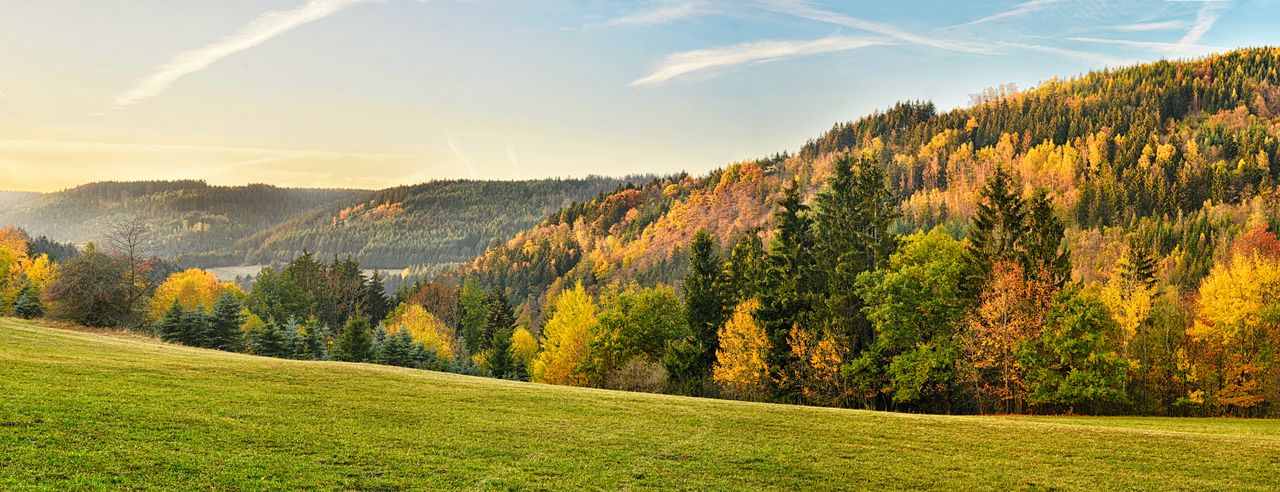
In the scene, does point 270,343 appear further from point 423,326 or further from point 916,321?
point 916,321

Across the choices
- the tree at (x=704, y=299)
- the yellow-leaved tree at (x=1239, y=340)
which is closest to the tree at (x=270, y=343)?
the tree at (x=704, y=299)

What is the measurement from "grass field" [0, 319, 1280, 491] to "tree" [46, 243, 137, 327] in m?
38.6

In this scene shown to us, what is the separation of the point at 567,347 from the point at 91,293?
45.4 m

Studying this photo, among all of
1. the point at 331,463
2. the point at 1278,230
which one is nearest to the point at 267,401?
the point at 331,463

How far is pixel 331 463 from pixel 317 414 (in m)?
6.49

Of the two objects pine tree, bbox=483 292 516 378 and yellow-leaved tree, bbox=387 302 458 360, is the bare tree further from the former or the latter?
pine tree, bbox=483 292 516 378

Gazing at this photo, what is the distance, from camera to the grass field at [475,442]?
1789 centimetres

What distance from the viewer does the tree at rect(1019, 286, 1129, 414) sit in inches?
2181

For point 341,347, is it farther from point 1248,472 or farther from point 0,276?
point 1248,472

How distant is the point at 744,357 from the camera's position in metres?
67.0

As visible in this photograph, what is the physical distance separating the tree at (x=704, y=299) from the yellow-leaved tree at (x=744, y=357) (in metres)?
4.06

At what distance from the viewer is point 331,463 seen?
62.5 ft

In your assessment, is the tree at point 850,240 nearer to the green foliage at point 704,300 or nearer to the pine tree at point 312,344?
the green foliage at point 704,300

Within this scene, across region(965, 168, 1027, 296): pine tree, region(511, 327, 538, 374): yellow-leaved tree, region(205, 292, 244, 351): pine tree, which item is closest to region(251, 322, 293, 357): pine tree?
region(205, 292, 244, 351): pine tree
